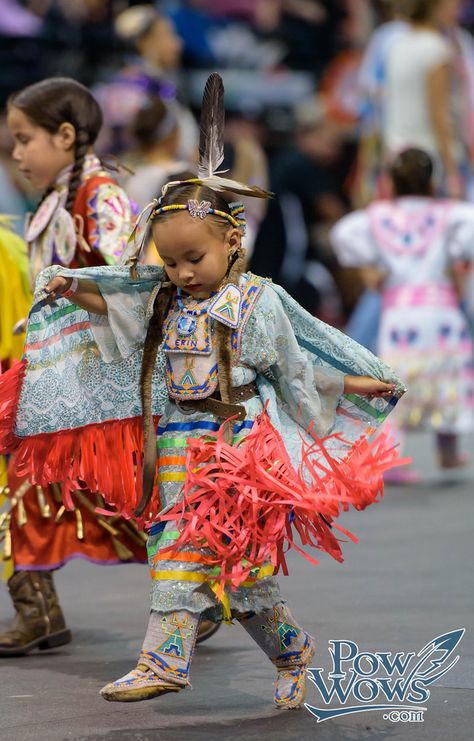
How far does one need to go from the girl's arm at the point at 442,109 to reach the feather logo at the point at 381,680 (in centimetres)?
520

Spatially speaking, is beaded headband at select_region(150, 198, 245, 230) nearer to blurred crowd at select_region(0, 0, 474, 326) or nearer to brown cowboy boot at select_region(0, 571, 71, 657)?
brown cowboy boot at select_region(0, 571, 71, 657)

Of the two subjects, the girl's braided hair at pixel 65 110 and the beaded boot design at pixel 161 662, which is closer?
the beaded boot design at pixel 161 662

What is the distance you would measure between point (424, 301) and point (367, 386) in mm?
3809

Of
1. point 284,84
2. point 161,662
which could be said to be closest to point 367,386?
point 161,662

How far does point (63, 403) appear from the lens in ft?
13.5

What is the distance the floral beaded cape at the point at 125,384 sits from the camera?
385 centimetres

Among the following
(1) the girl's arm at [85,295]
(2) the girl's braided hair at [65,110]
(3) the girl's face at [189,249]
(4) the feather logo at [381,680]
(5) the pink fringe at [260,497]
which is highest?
(2) the girl's braided hair at [65,110]

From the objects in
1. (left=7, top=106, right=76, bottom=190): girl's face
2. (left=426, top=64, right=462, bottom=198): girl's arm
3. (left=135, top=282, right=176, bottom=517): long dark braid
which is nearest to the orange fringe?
(left=135, top=282, right=176, bottom=517): long dark braid

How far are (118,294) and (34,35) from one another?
856 centimetres

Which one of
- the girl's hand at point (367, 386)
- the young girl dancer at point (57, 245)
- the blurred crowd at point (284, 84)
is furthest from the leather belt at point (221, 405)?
the blurred crowd at point (284, 84)

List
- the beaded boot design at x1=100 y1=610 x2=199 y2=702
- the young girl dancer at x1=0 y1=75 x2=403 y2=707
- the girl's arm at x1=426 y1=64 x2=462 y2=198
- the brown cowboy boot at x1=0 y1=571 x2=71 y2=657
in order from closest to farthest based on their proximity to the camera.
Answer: the beaded boot design at x1=100 y1=610 x2=199 y2=702, the young girl dancer at x1=0 y1=75 x2=403 y2=707, the brown cowboy boot at x1=0 y1=571 x2=71 y2=657, the girl's arm at x1=426 y1=64 x2=462 y2=198

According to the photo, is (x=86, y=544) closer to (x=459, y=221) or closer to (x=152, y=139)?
(x=152, y=139)

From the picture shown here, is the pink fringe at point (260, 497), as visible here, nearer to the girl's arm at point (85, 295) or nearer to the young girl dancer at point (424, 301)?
the girl's arm at point (85, 295)

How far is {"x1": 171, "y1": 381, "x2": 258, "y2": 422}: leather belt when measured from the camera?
3754mm
